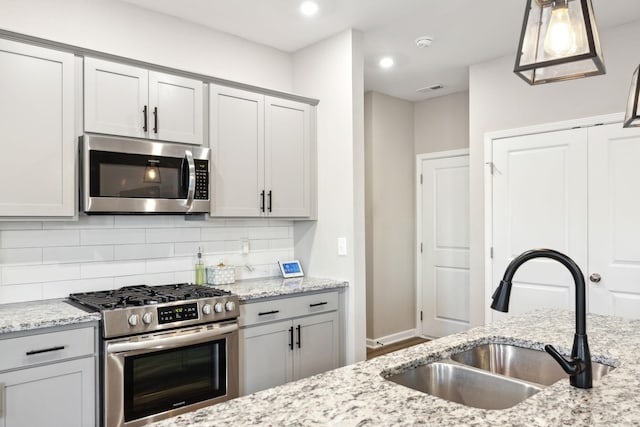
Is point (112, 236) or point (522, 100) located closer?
point (112, 236)

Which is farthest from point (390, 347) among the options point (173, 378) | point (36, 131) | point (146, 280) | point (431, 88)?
point (36, 131)

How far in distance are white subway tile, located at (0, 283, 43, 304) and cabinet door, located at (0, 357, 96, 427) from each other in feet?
2.19

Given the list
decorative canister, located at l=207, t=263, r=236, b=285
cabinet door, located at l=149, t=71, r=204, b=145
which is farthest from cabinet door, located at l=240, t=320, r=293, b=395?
cabinet door, located at l=149, t=71, r=204, b=145

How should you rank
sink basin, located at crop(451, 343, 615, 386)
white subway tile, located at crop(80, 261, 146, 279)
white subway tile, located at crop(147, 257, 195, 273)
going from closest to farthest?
sink basin, located at crop(451, 343, 615, 386) → white subway tile, located at crop(80, 261, 146, 279) → white subway tile, located at crop(147, 257, 195, 273)

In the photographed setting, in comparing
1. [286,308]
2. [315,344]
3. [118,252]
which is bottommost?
[315,344]

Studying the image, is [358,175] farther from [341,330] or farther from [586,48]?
[586,48]

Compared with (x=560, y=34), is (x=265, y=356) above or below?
below

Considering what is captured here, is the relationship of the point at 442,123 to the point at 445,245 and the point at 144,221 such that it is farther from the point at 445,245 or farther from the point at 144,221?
the point at 144,221

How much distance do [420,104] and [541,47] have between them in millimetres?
4302

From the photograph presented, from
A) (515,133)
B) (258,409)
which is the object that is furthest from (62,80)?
(515,133)

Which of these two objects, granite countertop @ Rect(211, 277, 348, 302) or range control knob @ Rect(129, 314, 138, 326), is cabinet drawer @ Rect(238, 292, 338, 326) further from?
range control knob @ Rect(129, 314, 138, 326)

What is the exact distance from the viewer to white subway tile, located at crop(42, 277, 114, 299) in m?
2.74

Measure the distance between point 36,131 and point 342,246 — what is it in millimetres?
2057

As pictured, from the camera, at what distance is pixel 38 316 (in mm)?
2252
